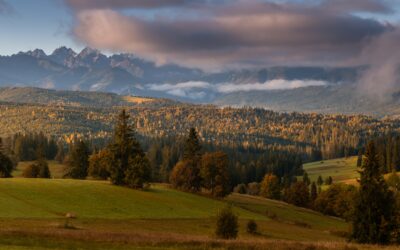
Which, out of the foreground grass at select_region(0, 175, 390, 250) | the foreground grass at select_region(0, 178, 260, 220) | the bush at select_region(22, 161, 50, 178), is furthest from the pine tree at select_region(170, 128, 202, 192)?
the bush at select_region(22, 161, 50, 178)

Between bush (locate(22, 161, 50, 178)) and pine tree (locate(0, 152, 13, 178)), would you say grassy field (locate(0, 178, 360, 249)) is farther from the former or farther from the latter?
bush (locate(22, 161, 50, 178))

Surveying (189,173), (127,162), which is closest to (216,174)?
(189,173)

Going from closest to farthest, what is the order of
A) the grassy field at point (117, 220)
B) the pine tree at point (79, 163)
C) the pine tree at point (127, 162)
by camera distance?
the grassy field at point (117, 220), the pine tree at point (127, 162), the pine tree at point (79, 163)

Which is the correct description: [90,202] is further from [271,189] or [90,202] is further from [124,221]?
[271,189]

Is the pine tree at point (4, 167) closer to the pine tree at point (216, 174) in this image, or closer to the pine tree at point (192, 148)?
the pine tree at point (192, 148)

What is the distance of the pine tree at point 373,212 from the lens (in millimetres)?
64125

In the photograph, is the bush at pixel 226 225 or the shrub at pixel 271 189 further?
the shrub at pixel 271 189

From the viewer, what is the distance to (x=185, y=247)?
44.3 meters

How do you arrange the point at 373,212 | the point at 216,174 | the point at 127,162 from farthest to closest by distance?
the point at 216,174 → the point at 127,162 → the point at 373,212

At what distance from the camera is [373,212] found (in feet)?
214

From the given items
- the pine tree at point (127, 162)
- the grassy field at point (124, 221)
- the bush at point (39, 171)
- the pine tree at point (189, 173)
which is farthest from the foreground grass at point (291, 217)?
the bush at point (39, 171)

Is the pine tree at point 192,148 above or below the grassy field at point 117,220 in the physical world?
above

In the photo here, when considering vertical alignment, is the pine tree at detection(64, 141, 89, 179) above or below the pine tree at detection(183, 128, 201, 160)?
below

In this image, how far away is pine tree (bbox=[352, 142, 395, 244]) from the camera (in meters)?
64.1
